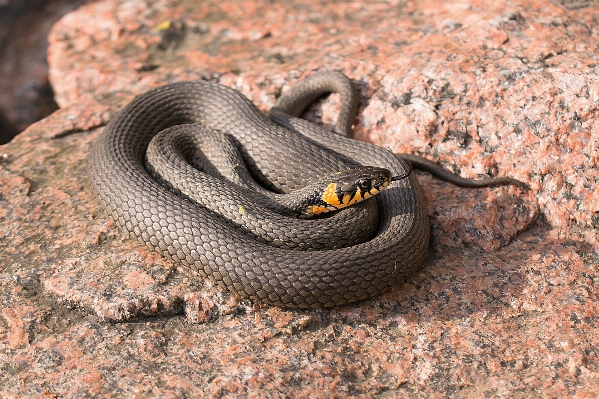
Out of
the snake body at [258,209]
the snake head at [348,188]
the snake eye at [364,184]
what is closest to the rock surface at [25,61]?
the snake body at [258,209]

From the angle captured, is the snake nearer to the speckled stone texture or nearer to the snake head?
the snake head

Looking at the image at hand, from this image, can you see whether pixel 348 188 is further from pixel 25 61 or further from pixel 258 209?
pixel 25 61

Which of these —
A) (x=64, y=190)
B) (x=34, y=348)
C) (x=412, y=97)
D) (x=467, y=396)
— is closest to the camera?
(x=467, y=396)

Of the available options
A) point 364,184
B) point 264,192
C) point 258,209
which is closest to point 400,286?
point 364,184

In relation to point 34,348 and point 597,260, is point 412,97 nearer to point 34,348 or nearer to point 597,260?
point 597,260

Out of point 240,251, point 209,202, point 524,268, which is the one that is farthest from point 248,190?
point 524,268
